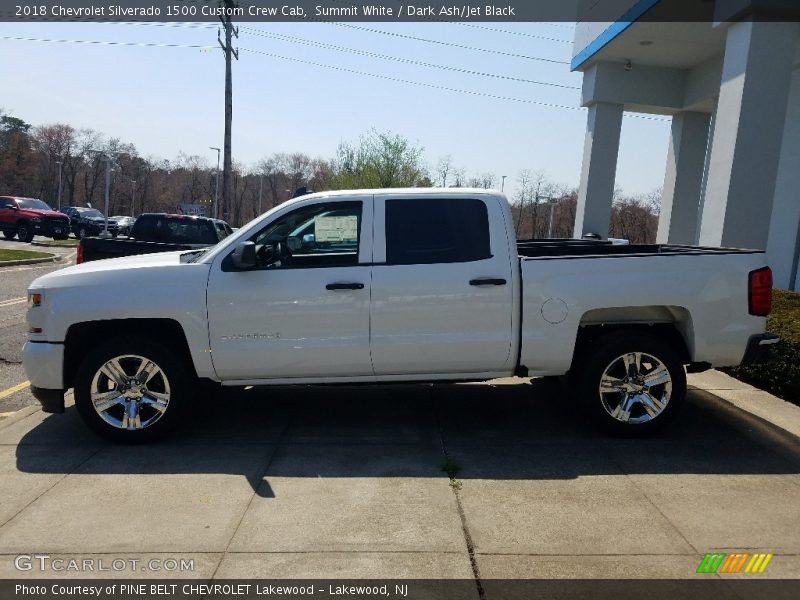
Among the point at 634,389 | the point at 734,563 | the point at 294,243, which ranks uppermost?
the point at 294,243

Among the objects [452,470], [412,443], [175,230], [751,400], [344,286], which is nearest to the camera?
[452,470]

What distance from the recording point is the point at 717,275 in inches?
196

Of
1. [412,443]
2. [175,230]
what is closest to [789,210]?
[412,443]

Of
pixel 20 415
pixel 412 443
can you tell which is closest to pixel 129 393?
pixel 20 415

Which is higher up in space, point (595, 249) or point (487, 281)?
point (595, 249)

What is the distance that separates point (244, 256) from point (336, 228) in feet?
2.76

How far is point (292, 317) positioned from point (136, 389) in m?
1.38

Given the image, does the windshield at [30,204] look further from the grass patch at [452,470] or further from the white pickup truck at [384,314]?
the grass patch at [452,470]

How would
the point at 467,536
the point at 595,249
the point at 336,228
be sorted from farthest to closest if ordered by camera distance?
the point at 595,249
the point at 336,228
the point at 467,536

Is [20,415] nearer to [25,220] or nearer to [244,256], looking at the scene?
[244,256]

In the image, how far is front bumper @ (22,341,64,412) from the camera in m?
4.84

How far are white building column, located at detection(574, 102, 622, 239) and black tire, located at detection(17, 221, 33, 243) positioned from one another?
26.7m

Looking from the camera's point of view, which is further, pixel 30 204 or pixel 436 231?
pixel 30 204

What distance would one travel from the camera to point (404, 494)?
13.4 feet
